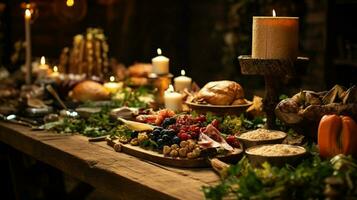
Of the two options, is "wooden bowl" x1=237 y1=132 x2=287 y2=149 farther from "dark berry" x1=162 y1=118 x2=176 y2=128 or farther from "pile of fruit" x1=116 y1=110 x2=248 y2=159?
"dark berry" x1=162 y1=118 x2=176 y2=128

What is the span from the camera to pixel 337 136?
2.12 metres

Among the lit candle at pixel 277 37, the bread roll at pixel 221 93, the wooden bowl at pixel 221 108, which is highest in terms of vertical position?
the lit candle at pixel 277 37

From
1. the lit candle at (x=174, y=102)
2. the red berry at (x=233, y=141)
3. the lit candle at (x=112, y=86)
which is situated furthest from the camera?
the lit candle at (x=112, y=86)

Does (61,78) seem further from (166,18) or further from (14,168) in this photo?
(166,18)

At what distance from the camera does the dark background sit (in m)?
5.50

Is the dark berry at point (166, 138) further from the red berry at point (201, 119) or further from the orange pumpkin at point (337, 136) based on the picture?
the orange pumpkin at point (337, 136)

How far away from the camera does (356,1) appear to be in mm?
5152

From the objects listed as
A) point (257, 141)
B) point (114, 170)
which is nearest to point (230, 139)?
point (257, 141)

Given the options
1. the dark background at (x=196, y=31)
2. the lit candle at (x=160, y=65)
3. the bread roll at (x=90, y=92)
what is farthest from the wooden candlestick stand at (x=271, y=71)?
the dark background at (x=196, y=31)

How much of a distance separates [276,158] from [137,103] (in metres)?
1.75

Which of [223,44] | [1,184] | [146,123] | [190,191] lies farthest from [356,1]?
[190,191]

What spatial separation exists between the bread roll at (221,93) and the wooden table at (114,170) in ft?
1.84

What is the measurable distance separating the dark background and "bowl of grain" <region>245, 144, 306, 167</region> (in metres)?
3.19

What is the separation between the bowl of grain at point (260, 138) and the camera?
89.1 inches
